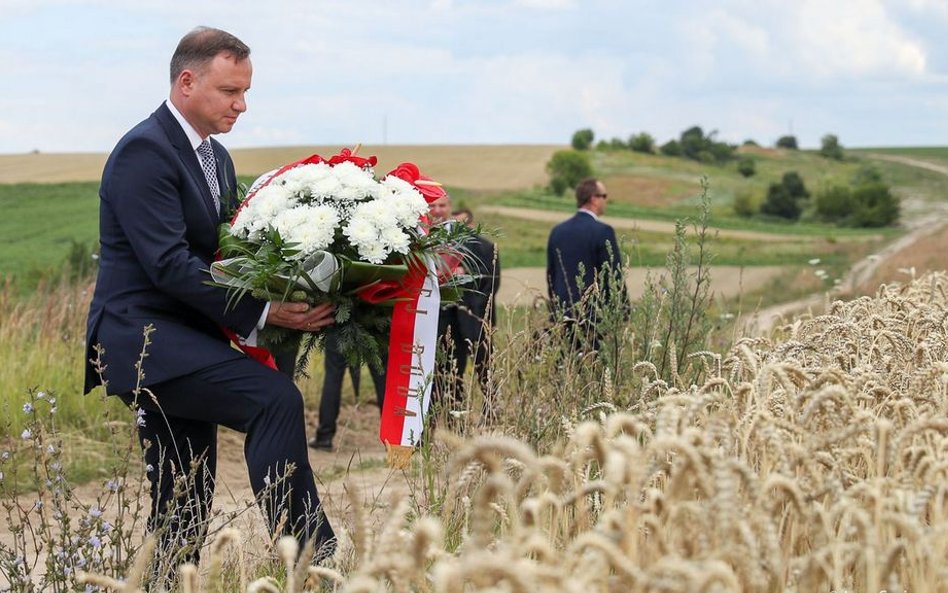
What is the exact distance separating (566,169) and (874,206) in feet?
55.1

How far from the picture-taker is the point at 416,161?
70250 millimetres

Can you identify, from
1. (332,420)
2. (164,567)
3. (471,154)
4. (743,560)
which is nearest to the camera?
(743,560)

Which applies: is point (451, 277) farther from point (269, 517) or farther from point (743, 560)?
point (743, 560)

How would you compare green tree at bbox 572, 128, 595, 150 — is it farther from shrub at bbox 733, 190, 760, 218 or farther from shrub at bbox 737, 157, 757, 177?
shrub at bbox 733, 190, 760, 218

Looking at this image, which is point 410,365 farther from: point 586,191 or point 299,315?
point 586,191

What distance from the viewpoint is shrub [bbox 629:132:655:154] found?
95000mm

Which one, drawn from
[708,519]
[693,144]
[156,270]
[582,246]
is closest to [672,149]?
[693,144]

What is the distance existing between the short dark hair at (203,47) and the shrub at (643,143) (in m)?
90.5

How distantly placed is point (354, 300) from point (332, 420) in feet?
16.4

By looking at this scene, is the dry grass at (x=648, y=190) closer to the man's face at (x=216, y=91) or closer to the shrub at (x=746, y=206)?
the shrub at (x=746, y=206)

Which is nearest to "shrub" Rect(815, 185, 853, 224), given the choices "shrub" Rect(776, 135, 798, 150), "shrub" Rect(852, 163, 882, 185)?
"shrub" Rect(852, 163, 882, 185)

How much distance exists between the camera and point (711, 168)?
83.8m

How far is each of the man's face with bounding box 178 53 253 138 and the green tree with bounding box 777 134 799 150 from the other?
118 m

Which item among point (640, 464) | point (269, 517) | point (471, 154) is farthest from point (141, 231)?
point (471, 154)
